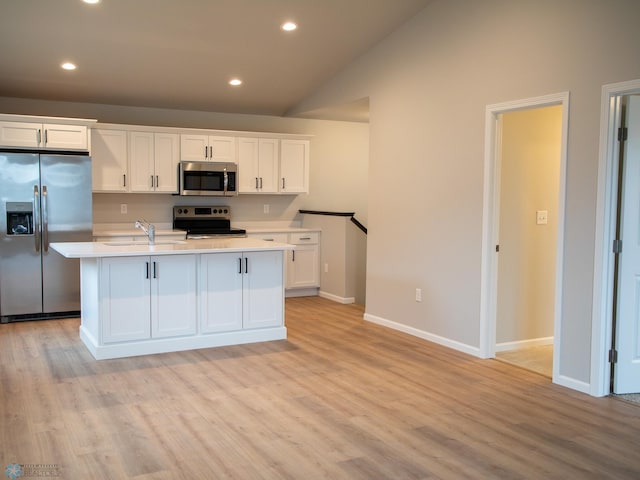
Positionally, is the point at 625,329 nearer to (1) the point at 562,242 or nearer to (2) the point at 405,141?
(1) the point at 562,242

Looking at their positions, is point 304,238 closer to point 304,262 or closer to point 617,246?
point 304,262

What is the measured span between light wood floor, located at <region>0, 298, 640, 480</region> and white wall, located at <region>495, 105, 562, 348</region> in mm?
641

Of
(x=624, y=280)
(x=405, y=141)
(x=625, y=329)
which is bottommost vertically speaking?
(x=625, y=329)

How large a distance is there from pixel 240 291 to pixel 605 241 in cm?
290

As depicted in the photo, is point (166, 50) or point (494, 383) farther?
point (166, 50)

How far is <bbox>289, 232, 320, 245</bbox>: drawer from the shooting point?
25.2 feet

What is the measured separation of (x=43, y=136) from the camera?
6.11 metres

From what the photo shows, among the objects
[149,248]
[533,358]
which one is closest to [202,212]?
[149,248]

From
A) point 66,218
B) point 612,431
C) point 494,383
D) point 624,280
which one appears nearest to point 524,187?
point 624,280

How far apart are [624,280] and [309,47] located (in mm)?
3698

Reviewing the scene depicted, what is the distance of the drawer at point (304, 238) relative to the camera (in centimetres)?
767

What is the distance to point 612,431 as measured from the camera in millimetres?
3328

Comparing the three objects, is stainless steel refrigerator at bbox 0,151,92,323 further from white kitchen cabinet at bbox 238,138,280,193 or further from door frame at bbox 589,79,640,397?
door frame at bbox 589,79,640,397
